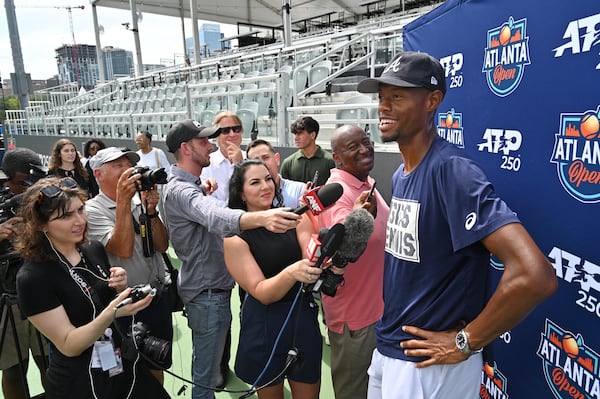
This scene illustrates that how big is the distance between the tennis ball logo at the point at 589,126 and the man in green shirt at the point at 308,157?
8.62 feet

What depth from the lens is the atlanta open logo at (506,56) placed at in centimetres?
152

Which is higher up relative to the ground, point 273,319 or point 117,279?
point 117,279

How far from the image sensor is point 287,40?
13.0 metres

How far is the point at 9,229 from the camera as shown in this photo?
7.32ft

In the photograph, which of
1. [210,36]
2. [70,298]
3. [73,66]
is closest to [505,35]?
[70,298]

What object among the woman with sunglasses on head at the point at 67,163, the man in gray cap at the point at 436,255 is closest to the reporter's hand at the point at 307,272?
the man in gray cap at the point at 436,255

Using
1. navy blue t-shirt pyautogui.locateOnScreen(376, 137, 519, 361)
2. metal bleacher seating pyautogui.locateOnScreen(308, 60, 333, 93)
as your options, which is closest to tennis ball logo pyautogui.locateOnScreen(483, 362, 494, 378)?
navy blue t-shirt pyautogui.locateOnScreen(376, 137, 519, 361)

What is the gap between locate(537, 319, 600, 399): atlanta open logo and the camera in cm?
134

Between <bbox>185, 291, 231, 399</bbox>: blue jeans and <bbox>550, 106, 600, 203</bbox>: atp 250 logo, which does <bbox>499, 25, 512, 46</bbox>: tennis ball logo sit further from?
<bbox>185, 291, 231, 399</bbox>: blue jeans

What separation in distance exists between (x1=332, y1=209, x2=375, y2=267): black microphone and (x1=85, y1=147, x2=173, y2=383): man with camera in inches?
44.8

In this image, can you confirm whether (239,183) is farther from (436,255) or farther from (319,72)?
(319,72)

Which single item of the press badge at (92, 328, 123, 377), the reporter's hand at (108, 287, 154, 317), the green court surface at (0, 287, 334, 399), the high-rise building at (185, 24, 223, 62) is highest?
the high-rise building at (185, 24, 223, 62)

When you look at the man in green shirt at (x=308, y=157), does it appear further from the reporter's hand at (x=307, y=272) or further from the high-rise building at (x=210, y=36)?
the high-rise building at (x=210, y=36)

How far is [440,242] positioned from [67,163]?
4.86 metres
